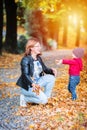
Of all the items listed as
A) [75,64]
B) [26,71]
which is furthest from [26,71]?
[75,64]

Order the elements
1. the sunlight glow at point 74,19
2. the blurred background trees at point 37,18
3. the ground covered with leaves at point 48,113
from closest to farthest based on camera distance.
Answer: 1. the ground covered with leaves at point 48,113
2. the blurred background trees at point 37,18
3. the sunlight glow at point 74,19

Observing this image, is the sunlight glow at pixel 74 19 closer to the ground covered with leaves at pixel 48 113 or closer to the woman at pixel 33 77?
the ground covered with leaves at pixel 48 113

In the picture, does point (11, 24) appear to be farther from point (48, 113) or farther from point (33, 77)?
point (48, 113)

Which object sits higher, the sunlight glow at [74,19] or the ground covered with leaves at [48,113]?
the ground covered with leaves at [48,113]

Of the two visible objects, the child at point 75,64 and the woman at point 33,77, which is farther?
the child at point 75,64

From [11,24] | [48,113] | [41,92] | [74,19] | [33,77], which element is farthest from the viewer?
[74,19]

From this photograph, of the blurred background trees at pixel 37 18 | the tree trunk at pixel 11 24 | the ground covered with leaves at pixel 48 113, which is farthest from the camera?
the tree trunk at pixel 11 24

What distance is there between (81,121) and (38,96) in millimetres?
1395

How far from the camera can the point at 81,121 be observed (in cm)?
774

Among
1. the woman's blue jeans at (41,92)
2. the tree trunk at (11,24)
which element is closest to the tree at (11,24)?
the tree trunk at (11,24)

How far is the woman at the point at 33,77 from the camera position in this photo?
28.1 ft

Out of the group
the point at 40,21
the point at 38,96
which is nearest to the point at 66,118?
the point at 38,96

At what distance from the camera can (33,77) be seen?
8977mm

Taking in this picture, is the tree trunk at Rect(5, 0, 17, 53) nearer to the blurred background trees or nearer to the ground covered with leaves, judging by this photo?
the blurred background trees
